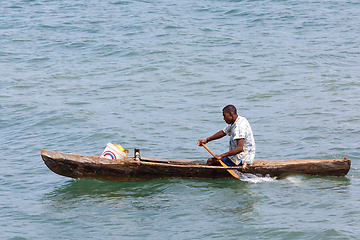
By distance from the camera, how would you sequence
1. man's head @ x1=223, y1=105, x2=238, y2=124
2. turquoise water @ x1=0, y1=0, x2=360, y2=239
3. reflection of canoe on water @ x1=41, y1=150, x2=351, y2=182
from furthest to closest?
1. reflection of canoe on water @ x1=41, y1=150, x2=351, y2=182
2. man's head @ x1=223, y1=105, x2=238, y2=124
3. turquoise water @ x1=0, y1=0, x2=360, y2=239

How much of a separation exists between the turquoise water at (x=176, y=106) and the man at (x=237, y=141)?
0.40 metres

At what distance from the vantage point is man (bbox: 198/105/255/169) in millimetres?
7488

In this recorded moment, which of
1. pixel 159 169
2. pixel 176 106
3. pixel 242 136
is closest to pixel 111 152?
pixel 159 169

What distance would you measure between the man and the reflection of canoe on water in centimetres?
19

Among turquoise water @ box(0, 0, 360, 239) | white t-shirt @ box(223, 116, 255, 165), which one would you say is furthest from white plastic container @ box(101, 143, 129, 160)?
white t-shirt @ box(223, 116, 255, 165)

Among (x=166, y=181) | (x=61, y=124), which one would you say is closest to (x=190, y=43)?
(x=61, y=124)

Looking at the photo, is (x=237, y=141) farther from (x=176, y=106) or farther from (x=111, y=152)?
(x=176, y=106)

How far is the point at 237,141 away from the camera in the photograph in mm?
7562

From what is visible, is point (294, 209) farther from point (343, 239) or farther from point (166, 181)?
point (166, 181)

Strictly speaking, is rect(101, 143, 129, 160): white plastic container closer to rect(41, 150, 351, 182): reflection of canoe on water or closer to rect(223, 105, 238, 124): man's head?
rect(41, 150, 351, 182): reflection of canoe on water

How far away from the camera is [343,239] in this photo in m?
5.87

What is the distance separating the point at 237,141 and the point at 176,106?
18.3ft

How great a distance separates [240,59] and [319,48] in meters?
3.18

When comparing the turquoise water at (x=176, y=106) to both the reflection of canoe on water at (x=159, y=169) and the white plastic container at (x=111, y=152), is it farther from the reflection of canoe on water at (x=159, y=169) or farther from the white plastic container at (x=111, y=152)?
the white plastic container at (x=111, y=152)
